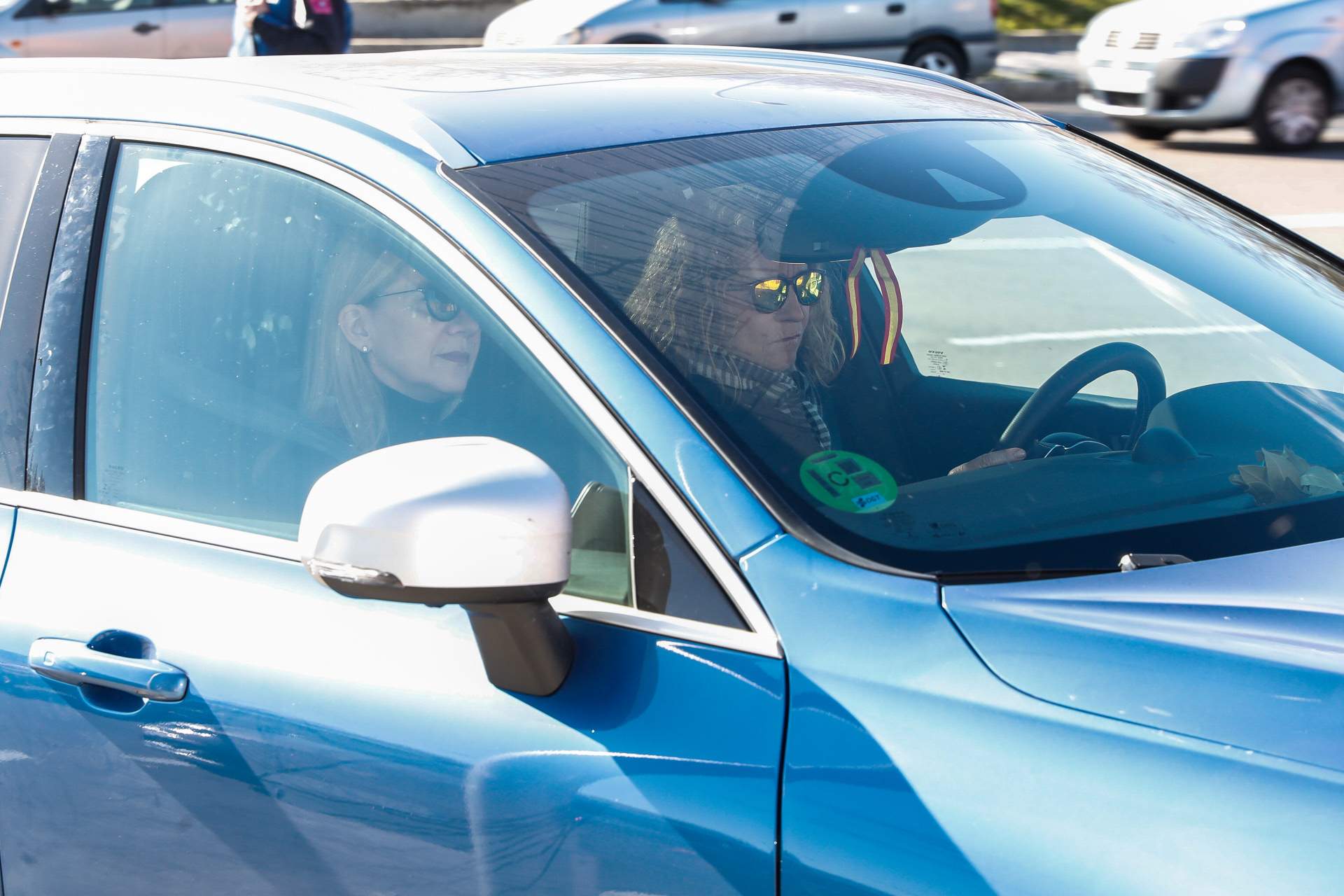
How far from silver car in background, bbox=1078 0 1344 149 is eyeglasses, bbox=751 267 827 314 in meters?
10.2

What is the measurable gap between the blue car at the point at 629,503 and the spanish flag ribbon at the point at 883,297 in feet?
0.05

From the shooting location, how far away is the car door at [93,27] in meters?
14.1

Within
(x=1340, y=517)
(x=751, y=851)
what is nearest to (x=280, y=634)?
(x=751, y=851)

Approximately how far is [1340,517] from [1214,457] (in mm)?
243

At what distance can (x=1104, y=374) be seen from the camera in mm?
2496

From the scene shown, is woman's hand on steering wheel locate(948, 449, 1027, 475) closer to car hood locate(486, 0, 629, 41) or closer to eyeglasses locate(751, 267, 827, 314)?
eyeglasses locate(751, 267, 827, 314)

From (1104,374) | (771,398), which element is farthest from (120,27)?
(771,398)

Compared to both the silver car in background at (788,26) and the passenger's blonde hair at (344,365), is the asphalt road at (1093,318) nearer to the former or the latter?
the passenger's blonde hair at (344,365)

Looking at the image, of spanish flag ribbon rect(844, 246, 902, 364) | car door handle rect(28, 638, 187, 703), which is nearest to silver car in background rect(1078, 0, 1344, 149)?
spanish flag ribbon rect(844, 246, 902, 364)

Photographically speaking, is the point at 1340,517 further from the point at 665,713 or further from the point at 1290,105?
the point at 1290,105

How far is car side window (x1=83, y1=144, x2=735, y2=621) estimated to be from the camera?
1.88 metres

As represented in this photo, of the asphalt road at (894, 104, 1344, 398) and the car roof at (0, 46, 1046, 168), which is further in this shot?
the asphalt road at (894, 104, 1344, 398)

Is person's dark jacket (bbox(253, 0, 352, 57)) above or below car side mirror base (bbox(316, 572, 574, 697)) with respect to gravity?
above

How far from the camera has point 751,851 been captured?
4.77 feet
